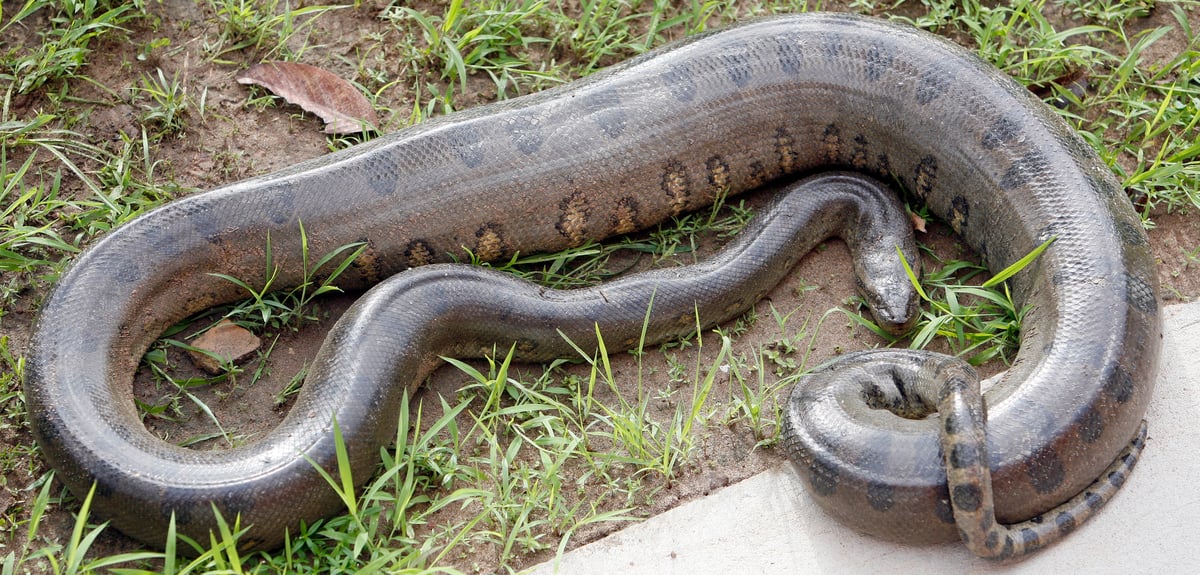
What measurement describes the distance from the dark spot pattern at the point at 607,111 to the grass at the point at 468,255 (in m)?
0.72

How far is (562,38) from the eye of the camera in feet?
24.3

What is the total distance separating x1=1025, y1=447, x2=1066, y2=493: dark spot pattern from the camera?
4945mm

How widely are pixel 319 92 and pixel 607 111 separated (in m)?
2.03

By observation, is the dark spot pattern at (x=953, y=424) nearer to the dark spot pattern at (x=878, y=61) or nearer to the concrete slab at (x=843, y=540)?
the concrete slab at (x=843, y=540)

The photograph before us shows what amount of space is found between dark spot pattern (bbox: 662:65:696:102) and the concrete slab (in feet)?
7.51

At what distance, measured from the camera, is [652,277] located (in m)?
6.07

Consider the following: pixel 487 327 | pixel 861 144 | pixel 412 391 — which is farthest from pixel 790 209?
pixel 412 391

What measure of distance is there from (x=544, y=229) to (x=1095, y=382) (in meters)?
3.00

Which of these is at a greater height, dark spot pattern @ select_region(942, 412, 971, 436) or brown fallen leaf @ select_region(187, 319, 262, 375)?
dark spot pattern @ select_region(942, 412, 971, 436)

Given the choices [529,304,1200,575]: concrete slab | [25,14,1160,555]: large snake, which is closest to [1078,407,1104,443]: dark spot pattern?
[25,14,1160,555]: large snake

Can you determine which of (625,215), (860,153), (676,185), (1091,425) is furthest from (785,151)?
(1091,425)

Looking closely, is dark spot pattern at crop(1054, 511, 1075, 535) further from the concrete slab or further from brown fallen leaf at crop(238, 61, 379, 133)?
brown fallen leaf at crop(238, 61, 379, 133)

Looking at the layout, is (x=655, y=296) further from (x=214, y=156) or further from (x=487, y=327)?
(x=214, y=156)

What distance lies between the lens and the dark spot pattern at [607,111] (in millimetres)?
6309
